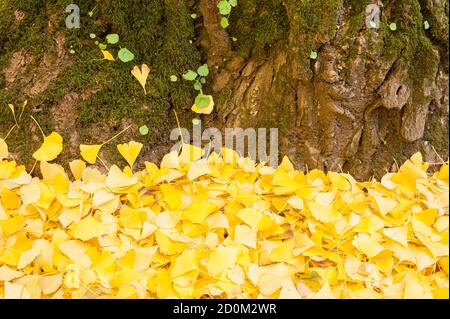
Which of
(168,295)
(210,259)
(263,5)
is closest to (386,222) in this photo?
(210,259)

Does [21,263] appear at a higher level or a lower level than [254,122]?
lower

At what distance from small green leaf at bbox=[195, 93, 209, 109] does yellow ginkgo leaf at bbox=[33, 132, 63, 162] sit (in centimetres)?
40

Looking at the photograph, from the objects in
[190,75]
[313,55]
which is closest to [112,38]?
[190,75]

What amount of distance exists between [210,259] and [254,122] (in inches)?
21.0

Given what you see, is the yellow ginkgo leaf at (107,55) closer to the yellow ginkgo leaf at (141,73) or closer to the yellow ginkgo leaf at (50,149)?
the yellow ginkgo leaf at (141,73)

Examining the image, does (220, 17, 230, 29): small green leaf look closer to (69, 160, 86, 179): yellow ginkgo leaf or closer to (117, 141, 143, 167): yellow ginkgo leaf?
(117, 141, 143, 167): yellow ginkgo leaf

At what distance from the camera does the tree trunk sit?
4.76ft

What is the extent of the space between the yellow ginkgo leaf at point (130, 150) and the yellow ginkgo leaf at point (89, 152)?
62 millimetres

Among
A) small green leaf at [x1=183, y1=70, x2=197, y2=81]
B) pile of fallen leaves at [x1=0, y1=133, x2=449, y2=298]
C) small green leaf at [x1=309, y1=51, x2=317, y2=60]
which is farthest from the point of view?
small green leaf at [x1=183, y1=70, x2=197, y2=81]

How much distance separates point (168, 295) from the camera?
44.7 inches

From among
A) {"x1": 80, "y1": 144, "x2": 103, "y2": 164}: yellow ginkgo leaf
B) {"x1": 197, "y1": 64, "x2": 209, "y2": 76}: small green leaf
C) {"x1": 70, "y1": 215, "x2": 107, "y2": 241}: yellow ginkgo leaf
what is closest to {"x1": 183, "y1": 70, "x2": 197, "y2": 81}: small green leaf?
{"x1": 197, "y1": 64, "x2": 209, "y2": 76}: small green leaf

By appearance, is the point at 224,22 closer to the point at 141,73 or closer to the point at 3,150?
the point at 141,73

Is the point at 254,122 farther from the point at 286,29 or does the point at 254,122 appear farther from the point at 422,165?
the point at 422,165
